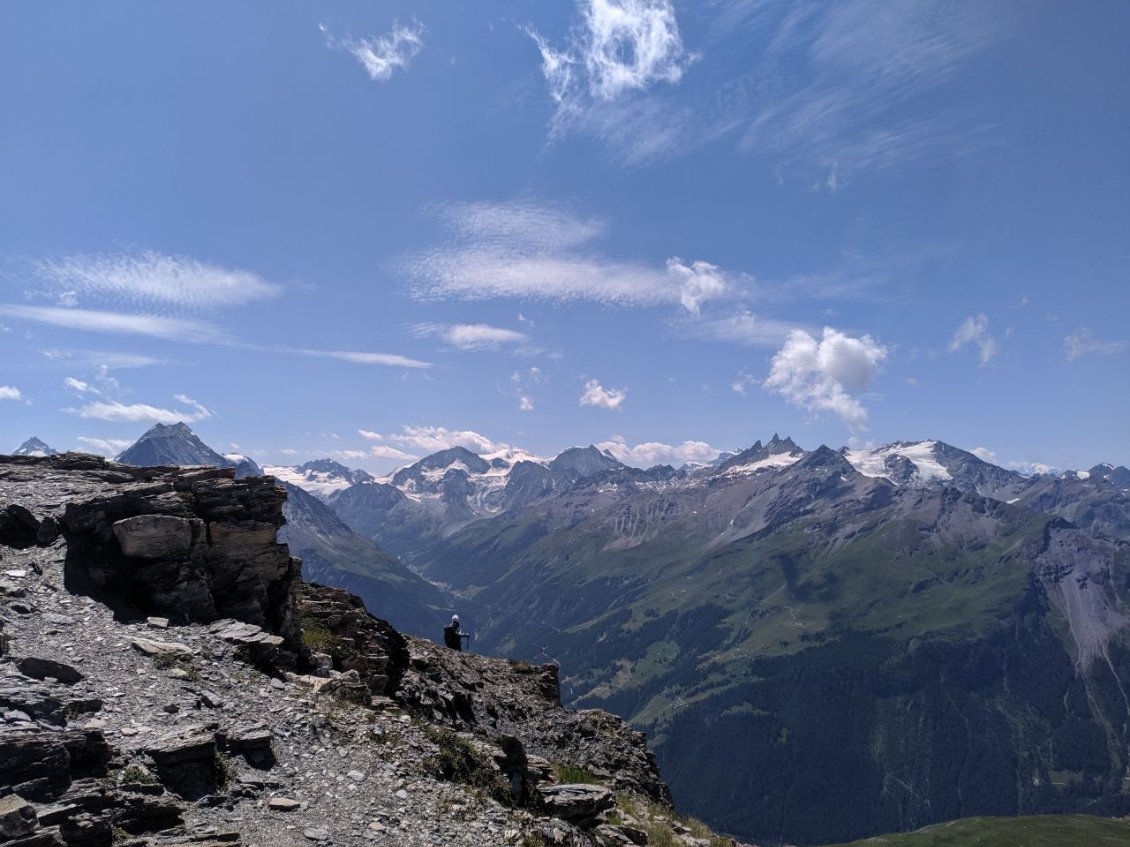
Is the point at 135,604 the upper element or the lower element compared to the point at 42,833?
upper

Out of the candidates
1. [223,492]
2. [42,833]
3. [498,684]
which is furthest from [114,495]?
[498,684]

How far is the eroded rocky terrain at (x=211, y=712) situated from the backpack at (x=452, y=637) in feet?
44.8

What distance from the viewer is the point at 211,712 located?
18469mm

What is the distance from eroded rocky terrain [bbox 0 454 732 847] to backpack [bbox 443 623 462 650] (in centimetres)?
1366

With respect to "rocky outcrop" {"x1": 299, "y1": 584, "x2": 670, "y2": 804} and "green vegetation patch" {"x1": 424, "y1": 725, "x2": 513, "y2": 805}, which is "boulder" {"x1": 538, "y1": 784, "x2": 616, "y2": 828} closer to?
"green vegetation patch" {"x1": 424, "y1": 725, "x2": 513, "y2": 805}

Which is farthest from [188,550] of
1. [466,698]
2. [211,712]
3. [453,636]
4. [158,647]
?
[453,636]

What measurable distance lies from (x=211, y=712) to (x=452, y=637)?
107 ft

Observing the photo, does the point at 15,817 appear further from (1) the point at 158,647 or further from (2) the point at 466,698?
(2) the point at 466,698

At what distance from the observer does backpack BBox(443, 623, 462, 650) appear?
4931 centimetres

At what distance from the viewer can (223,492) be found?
30.2 meters

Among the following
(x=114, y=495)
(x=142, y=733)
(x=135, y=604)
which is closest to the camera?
(x=142, y=733)

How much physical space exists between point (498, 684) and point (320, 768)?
28215 mm

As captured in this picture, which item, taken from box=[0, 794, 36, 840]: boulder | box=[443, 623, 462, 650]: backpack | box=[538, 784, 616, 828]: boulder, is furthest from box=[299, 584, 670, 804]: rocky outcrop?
box=[0, 794, 36, 840]: boulder

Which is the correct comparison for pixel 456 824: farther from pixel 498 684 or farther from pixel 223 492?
pixel 498 684
